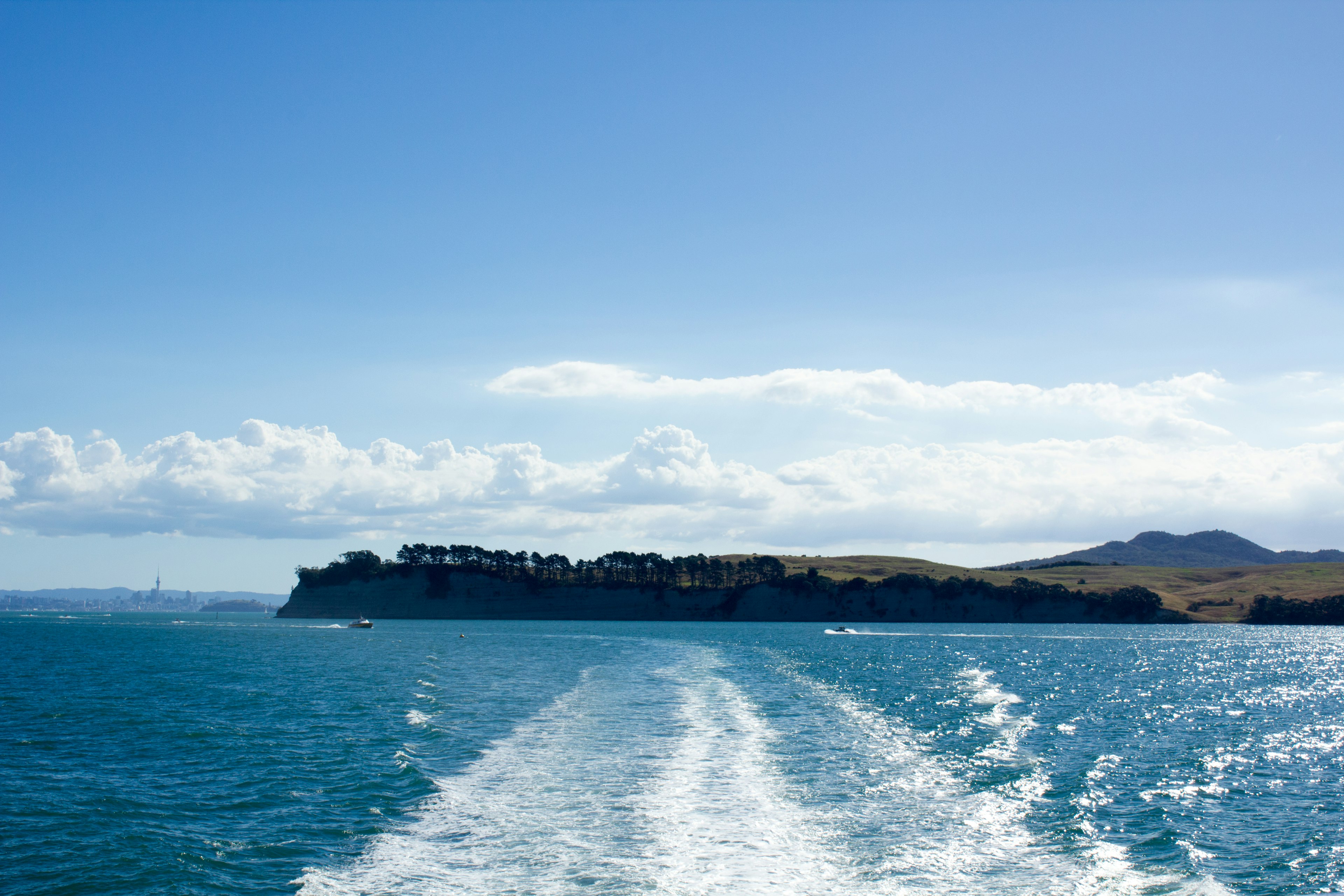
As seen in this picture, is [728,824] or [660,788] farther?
[660,788]

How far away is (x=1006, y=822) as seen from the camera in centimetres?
3369

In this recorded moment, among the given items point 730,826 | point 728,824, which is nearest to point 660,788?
point 728,824

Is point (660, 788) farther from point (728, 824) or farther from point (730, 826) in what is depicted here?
point (730, 826)

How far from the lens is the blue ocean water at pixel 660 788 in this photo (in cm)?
2766

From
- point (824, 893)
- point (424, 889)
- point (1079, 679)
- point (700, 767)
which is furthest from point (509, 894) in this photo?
point (1079, 679)

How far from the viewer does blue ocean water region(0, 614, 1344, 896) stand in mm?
27656

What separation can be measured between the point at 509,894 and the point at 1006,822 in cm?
1896

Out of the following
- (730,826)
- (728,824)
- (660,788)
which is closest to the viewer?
(730,826)

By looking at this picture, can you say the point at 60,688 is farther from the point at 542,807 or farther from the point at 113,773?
the point at 542,807

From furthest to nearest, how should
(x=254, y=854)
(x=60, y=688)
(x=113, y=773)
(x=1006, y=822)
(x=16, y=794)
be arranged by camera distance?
(x=60, y=688) → (x=113, y=773) → (x=16, y=794) → (x=1006, y=822) → (x=254, y=854)

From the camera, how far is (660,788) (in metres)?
37.9

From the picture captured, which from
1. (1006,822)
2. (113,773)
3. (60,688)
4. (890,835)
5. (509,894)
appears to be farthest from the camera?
(60,688)

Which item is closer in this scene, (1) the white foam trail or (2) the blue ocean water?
(1) the white foam trail

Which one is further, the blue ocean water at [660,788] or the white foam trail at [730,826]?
the blue ocean water at [660,788]
